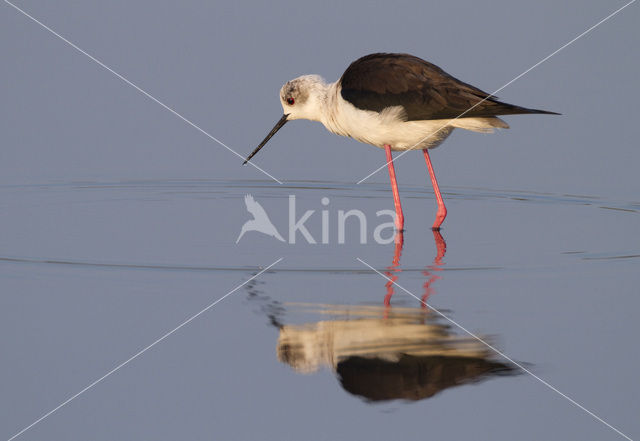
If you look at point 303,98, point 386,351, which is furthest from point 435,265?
point 303,98

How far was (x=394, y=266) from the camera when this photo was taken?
7.43 metres

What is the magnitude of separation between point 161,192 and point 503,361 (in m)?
6.22

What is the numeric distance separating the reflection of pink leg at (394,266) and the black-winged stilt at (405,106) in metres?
0.51

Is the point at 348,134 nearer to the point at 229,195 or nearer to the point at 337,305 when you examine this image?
the point at 229,195

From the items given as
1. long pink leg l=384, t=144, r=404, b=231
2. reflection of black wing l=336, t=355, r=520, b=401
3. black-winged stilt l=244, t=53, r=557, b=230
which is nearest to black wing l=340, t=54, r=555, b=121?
black-winged stilt l=244, t=53, r=557, b=230

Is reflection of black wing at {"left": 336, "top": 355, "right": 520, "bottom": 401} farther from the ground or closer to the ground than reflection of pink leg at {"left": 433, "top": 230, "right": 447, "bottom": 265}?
closer to the ground

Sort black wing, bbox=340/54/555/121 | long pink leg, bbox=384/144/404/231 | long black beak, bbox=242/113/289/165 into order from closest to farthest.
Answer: black wing, bbox=340/54/555/121 → long pink leg, bbox=384/144/404/231 → long black beak, bbox=242/113/289/165

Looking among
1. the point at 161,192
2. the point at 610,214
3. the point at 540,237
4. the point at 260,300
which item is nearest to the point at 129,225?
the point at 161,192

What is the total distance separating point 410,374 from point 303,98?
18.7 feet

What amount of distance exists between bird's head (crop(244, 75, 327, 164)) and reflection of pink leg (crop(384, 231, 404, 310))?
1.82 metres

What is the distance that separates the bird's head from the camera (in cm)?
1020

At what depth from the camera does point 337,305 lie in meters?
6.34

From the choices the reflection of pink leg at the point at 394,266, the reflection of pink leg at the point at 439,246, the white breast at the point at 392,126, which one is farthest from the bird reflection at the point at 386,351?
the white breast at the point at 392,126

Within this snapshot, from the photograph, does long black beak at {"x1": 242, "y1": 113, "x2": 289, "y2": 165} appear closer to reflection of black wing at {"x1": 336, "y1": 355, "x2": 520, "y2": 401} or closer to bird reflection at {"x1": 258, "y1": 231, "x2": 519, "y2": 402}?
bird reflection at {"x1": 258, "y1": 231, "x2": 519, "y2": 402}
